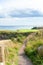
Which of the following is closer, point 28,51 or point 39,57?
point 39,57

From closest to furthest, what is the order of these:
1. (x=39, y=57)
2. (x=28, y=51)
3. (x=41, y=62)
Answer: (x=41, y=62)
(x=39, y=57)
(x=28, y=51)

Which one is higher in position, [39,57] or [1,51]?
[1,51]

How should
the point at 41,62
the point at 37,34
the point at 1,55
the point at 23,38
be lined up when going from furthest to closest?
the point at 23,38 < the point at 37,34 < the point at 41,62 < the point at 1,55

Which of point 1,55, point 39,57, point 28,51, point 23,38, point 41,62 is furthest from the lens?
point 23,38

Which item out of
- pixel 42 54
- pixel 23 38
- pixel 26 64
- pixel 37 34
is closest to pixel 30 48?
pixel 42 54

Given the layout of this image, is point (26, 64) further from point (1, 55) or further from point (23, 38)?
point (23, 38)

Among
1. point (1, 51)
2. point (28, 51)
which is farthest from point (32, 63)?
point (1, 51)

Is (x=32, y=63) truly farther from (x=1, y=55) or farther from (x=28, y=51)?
(x=1, y=55)

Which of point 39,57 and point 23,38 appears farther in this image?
point 23,38

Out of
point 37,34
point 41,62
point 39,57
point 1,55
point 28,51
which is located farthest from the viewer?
point 37,34
